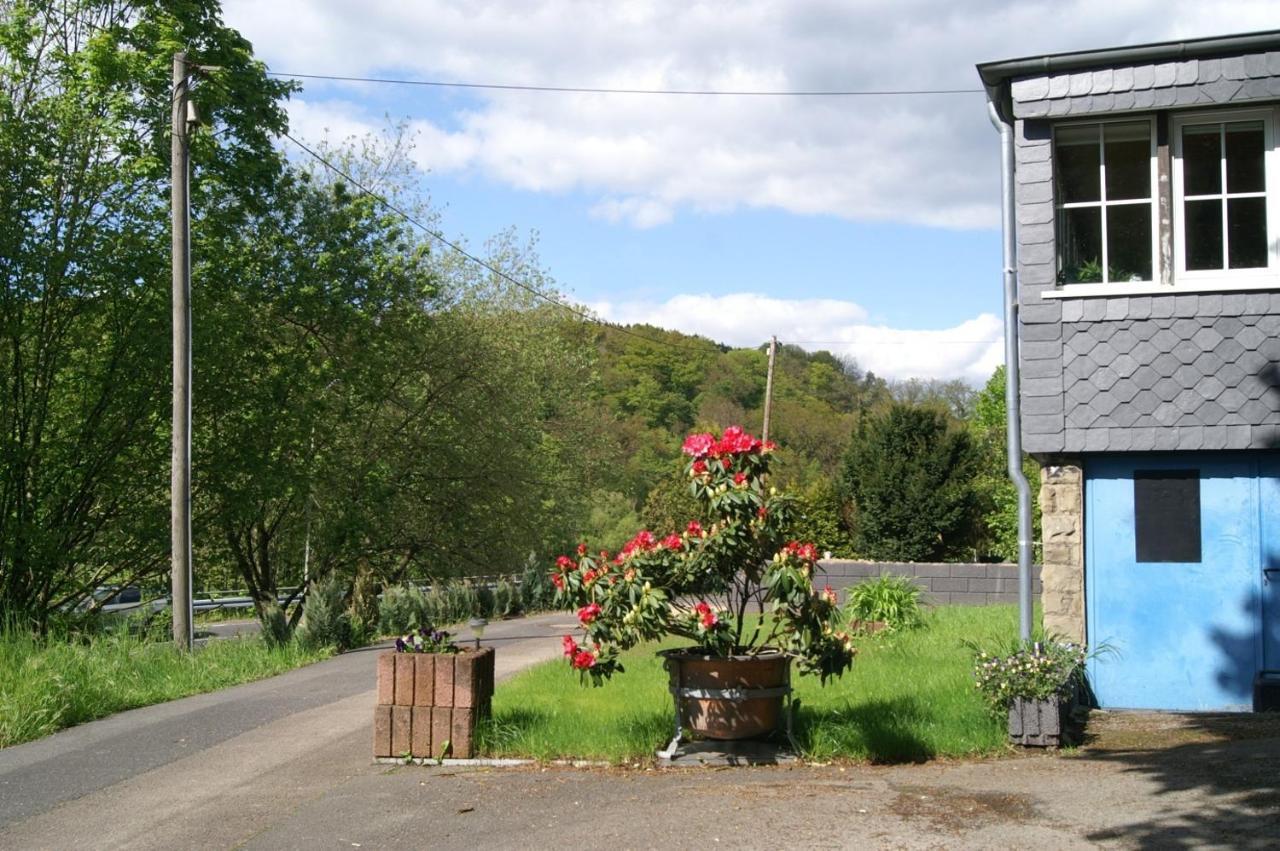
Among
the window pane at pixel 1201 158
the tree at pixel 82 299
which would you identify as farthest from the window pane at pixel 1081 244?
the tree at pixel 82 299

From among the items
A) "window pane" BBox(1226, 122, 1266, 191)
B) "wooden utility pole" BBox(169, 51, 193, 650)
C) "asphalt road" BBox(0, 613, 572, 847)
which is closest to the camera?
"asphalt road" BBox(0, 613, 572, 847)

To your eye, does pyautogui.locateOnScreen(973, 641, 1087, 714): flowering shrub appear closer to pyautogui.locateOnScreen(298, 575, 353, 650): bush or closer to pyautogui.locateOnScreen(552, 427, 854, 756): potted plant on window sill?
pyautogui.locateOnScreen(552, 427, 854, 756): potted plant on window sill

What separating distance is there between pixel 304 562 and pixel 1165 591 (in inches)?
865

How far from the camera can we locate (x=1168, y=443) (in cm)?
969

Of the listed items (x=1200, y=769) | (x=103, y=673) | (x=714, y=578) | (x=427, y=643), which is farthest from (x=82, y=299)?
(x=1200, y=769)

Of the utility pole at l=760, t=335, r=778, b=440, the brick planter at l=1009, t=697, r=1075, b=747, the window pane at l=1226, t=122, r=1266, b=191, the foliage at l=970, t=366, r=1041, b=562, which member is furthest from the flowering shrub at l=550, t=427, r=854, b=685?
the utility pole at l=760, t=335, r=778, b=440

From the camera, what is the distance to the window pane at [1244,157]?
993cm

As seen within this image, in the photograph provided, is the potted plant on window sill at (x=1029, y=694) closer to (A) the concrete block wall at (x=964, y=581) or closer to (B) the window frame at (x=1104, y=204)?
(B) the window frame at (x=1104, y=204)

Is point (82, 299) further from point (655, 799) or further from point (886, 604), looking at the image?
point (655, 799)

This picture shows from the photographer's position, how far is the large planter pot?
7914 millimetres

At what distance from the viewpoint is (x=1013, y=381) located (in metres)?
10.1

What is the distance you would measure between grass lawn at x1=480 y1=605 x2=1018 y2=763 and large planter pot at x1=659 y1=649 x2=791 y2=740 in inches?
14.0

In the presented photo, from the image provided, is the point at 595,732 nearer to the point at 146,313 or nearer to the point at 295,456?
the point at 146,313

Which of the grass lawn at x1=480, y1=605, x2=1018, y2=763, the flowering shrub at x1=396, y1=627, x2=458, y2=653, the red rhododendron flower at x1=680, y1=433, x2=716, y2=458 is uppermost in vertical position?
the red rhododendron flower at x1=680, y1=433, x2=716, y2=458
